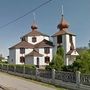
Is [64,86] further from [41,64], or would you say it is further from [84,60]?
[41,64]

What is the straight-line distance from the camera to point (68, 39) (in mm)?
62000

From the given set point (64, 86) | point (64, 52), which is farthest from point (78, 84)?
point (64, 52)

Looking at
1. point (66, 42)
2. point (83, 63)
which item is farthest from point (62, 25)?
point (83, 63)

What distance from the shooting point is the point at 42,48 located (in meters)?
62.9

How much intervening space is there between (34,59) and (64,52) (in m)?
6.74

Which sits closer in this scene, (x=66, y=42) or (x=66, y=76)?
(x=66, y=76)

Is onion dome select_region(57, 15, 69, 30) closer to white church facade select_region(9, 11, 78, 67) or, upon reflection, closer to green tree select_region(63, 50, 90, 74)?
white church facade select_region(9, 11, 78, 67)

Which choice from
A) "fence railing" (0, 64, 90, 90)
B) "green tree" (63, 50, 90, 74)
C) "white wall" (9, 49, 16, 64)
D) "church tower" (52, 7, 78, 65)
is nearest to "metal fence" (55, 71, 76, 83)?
"fence railing" (0, 64, 90, 90)

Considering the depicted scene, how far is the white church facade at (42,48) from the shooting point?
6112cm

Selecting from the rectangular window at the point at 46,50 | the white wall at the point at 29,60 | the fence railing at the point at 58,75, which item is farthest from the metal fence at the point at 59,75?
the rectangular window at the point at 46,50

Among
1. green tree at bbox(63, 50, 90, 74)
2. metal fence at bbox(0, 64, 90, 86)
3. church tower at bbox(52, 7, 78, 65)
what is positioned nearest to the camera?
metal fence at bbox(0, 64, 90, 86)

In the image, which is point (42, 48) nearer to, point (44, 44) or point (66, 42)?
point (44, 44)

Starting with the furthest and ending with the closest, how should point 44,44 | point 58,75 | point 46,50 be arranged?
1. point 44,44
2. point 46,50
3. point 58,75

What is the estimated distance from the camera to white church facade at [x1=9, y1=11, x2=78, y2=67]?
6112 cm
